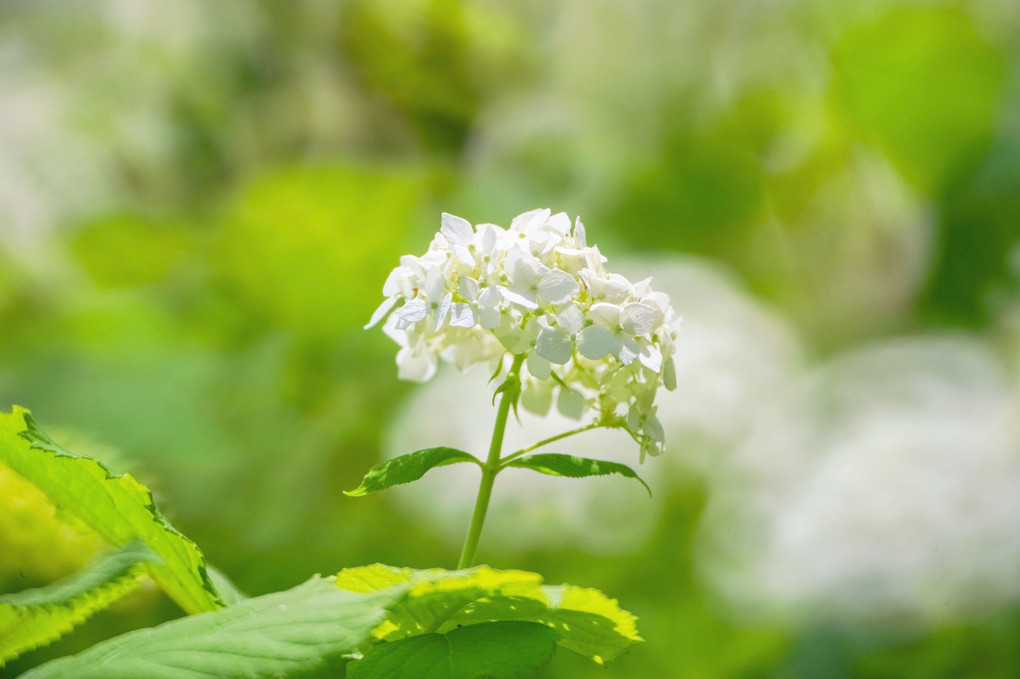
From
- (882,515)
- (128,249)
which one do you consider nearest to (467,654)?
(882,515)

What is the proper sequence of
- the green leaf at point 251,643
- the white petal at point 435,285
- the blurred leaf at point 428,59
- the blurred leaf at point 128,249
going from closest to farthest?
1. the green leaf at point 251,643
2. the white petal at point 435,285
3. the blurred leaf at point 128,249
4. the blurred leaf at point 428,59

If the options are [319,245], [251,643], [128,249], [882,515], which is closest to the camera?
[251,643]

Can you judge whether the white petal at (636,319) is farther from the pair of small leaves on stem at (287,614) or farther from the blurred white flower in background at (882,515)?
the blurred white flower in background at (882,515)

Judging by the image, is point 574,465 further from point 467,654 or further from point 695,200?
point 695,200

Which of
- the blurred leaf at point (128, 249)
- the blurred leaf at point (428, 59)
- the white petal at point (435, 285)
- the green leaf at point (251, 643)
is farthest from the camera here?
the blurred leaf at point (428, 59)

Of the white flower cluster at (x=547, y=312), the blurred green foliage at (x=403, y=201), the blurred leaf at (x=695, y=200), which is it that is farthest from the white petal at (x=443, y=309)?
the blurred leaf at (x=695, y=200)

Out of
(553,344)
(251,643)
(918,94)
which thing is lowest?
(251,643)

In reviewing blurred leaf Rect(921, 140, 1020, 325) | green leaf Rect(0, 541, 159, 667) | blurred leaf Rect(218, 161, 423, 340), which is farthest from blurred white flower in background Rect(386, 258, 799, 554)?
green leaf Rect(0, 541, 159, 667)
